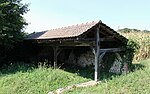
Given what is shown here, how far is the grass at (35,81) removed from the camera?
12.6m

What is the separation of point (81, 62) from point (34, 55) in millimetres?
4229

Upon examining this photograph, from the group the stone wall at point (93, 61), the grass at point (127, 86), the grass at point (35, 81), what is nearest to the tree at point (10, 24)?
the grass at point (35, 81)

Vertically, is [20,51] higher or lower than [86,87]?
higher

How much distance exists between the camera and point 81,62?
2052 cm

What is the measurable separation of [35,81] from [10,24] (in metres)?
6.02

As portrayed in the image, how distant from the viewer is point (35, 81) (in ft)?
44.3

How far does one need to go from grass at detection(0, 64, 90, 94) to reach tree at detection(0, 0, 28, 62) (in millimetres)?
3574

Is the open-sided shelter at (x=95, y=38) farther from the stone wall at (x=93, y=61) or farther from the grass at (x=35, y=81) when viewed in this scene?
the grass at (x=35, y=81)

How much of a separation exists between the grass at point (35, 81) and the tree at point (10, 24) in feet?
11.7

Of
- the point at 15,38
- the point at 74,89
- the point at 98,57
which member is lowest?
the point at 74,89

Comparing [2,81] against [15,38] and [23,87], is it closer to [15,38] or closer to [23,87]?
[23,87]

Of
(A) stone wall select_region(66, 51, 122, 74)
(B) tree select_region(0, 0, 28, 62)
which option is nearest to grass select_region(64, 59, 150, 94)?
(A) stone wall select_region(66, 51, 122, 74)

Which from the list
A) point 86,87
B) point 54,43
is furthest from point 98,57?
point 54,43

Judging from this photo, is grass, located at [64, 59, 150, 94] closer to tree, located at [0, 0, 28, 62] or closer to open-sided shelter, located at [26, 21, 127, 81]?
open-sided shelter, located at [26, 21, 127, 81]
